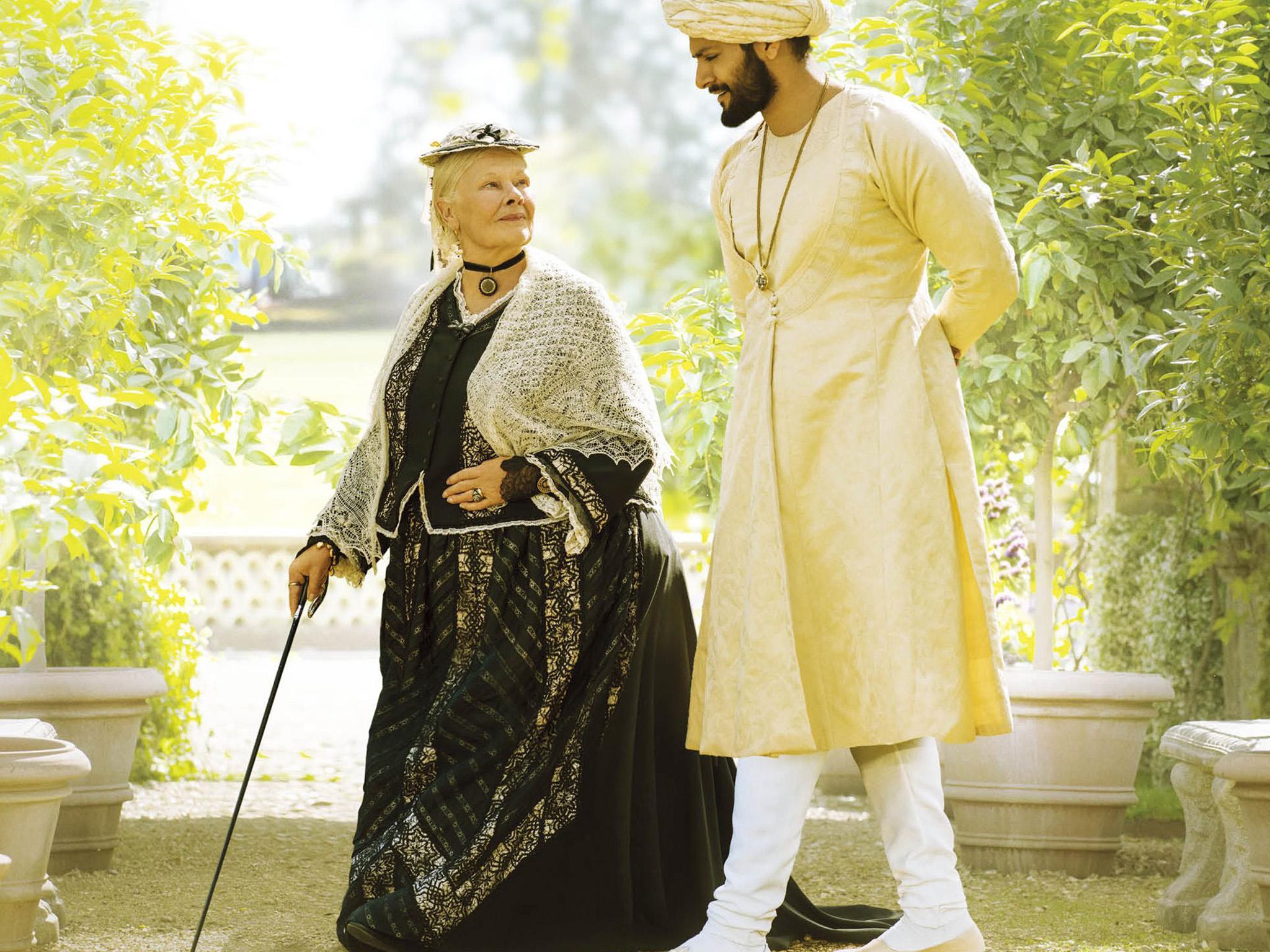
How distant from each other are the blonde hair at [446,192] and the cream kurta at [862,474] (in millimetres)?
878

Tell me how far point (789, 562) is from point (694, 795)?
0.84m

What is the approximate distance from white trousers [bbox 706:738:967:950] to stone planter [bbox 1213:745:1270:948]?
75cm

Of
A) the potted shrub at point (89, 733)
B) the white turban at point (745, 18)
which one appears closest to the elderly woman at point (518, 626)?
the white turban at point (745, 18)

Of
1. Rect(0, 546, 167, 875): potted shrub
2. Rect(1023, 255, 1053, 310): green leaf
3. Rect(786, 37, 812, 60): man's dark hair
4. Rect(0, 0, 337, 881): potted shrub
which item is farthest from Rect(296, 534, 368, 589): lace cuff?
Rect(1023, 255, 1053, 310): green leaf

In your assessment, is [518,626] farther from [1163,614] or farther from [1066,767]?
[1163,614]

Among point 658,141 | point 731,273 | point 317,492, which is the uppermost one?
point 658,141

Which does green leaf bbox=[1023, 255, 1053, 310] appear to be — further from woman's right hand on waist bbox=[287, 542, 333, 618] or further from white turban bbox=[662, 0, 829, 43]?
woman's right hand on waist bbox=[287, 542, 333, 618]

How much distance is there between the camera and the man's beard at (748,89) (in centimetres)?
231

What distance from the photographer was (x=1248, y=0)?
3.55 m

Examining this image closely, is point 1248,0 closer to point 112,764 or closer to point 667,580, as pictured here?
point 667,580

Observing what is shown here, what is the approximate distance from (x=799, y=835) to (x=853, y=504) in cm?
51

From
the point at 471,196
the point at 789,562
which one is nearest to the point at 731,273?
the point at 789,562

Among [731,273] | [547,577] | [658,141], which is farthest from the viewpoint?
[658,141]

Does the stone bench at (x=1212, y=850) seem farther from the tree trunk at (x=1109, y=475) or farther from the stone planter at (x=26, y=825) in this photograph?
the stone planter at (x=26, y=825)
